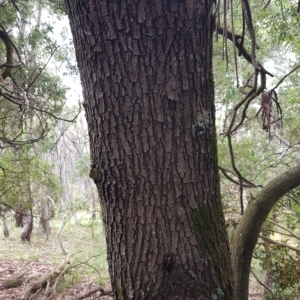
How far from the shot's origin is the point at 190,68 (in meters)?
1.01

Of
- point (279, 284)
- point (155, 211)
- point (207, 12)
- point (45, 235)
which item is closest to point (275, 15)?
point (279, 284)

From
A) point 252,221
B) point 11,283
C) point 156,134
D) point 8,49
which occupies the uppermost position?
point 8,49

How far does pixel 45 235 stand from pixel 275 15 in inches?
388

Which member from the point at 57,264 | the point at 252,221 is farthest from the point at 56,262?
the point at 252,221

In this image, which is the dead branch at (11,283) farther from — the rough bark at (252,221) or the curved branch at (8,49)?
the rough bark at (252,221)

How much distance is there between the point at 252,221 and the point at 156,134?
1.10 m

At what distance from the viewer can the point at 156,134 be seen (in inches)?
39.3

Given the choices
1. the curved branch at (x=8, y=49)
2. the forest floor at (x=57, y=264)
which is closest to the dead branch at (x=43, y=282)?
the forest floor at (x=57, y=264)

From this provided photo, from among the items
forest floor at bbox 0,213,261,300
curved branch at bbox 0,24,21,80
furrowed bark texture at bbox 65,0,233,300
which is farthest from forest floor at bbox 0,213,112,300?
furrowed bark texture at bbox 65,0,233,300

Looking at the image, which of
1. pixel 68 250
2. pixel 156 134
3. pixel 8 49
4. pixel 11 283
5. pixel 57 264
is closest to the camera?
pixel 156 134

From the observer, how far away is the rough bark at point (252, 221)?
1.86 metres

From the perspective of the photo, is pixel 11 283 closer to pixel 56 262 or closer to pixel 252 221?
pixel 56 262

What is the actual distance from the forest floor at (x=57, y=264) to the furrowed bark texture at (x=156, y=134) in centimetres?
349

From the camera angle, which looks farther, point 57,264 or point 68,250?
point 68,250
